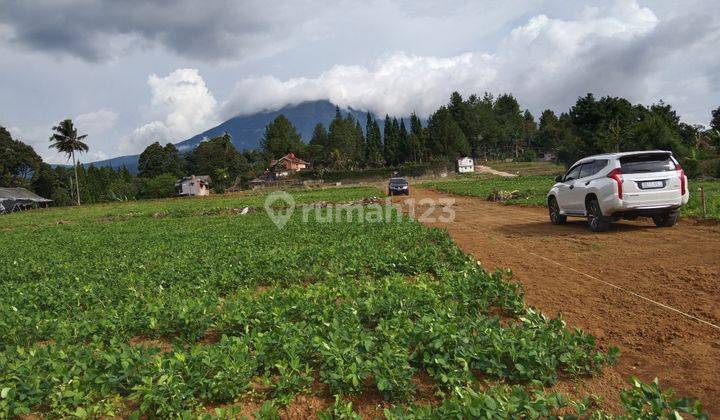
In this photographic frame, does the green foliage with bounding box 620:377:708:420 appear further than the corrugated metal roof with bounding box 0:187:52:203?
No

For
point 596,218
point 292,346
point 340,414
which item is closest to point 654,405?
point 340,414

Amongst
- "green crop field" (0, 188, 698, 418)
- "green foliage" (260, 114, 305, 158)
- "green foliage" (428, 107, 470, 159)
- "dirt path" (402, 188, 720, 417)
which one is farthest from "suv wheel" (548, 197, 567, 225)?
"green foliage" (260, 114, 305, 158)

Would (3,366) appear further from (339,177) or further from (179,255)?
(339,177)

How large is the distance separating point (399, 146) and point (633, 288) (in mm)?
98380

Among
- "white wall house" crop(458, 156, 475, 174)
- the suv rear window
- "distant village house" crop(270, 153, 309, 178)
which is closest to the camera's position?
the suv rear window

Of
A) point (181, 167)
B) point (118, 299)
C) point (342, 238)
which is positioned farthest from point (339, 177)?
point (118, 299)

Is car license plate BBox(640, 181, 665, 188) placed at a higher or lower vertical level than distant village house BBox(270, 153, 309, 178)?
lower

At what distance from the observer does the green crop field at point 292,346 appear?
3.38m

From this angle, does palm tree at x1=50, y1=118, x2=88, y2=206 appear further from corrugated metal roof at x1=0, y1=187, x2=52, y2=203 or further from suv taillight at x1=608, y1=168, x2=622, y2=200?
suv taillight at x1=608, y1=168, x2=622, y2=200

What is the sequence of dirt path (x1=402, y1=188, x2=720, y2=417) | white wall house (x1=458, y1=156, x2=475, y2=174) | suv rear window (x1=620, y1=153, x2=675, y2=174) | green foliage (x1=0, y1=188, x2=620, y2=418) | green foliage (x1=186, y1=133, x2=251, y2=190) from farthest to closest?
green foliage (x1=186, y1=133, x2=251, y2=190)
white wall house (x1=458, y1=156, x2=475, y2=174)
suv rear window (x1=620, y1=153, x2=675, y2=174)
dirt path (x1=402, y1=188, x2=720, y2=417)
green foliage (x1=0, y1=188, x2=620, y2=418)

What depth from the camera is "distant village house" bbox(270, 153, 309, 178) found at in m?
96.2

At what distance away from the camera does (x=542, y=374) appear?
3652mm

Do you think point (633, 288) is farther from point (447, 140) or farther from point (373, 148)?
point (373, 148)

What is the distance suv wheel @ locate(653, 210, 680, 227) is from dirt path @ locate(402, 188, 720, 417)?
203 mm
